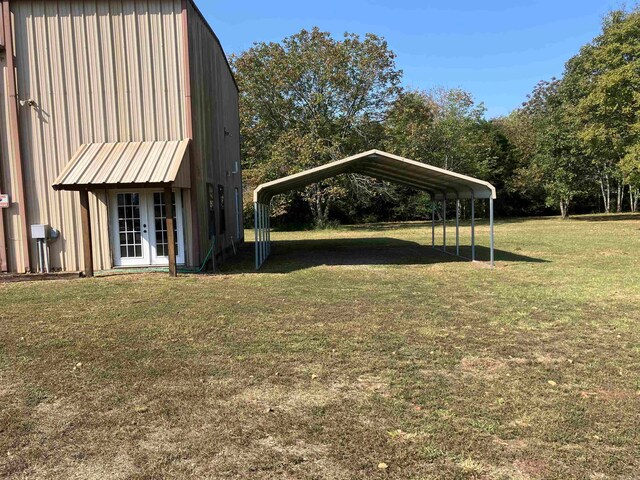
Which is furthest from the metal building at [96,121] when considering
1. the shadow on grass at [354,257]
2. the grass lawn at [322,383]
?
the grass lawn at [322,383]

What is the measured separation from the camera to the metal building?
11.2 m

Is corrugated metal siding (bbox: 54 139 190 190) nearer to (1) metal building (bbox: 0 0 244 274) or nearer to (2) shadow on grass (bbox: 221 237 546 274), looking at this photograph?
(1) metal building (bbox: 0 0 244 274)

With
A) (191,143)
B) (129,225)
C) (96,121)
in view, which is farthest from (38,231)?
(191,143)

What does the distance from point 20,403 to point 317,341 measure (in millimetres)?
2938

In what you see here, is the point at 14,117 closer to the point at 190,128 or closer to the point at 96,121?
the point at 96,121

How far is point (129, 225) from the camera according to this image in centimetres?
1162

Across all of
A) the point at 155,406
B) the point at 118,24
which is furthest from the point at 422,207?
the point at 155,406

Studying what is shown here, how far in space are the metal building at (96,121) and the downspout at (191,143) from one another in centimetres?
2

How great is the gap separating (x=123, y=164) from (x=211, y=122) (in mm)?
3902

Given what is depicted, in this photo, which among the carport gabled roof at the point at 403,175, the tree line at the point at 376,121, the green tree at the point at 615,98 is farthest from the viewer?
the tree line at the point at 376,121

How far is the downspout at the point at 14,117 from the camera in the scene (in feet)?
36.5

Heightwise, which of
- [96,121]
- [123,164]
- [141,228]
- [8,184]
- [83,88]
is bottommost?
[141,228]

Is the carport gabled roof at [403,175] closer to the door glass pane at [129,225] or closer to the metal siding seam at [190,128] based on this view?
the metal siding seam at [190,128]

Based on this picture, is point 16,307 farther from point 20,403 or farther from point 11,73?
point 11,73
